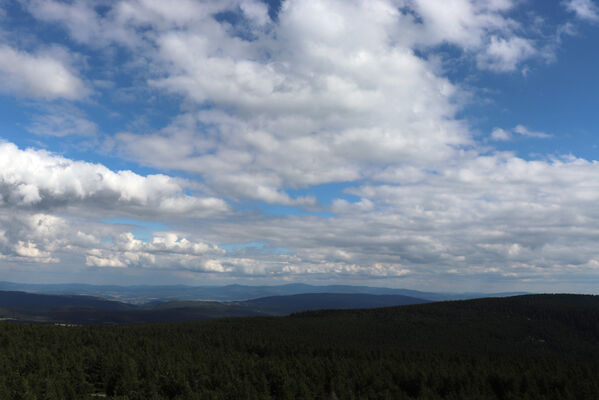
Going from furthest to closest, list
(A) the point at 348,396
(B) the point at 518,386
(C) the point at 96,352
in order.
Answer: (C) the point at 96,352
(B) the point at 518,386
(A) the point at 348,396

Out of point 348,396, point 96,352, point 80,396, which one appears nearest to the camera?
point 80,396

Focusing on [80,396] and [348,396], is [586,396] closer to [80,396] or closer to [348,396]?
[348,396]

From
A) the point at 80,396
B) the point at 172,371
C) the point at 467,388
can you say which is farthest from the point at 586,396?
the point at 80,396

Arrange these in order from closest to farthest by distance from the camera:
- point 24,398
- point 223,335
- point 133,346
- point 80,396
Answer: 1. point 24,398
2. point 80,396
3. point 133,346
4. point 223,335

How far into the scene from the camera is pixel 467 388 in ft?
256

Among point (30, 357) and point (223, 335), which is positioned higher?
point (30, 357)

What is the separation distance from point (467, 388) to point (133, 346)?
3499 inches

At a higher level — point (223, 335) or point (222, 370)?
point (222, 370)

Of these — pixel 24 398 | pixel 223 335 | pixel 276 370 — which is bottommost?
pixel 223 335

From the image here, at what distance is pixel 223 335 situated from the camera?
566 ft

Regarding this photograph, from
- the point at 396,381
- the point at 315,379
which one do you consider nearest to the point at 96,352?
the point at 315,379

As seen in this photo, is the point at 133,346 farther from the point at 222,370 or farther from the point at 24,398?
the point at 24,398

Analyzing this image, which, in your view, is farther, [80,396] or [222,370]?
[222,370]

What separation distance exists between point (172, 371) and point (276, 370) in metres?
21.9
